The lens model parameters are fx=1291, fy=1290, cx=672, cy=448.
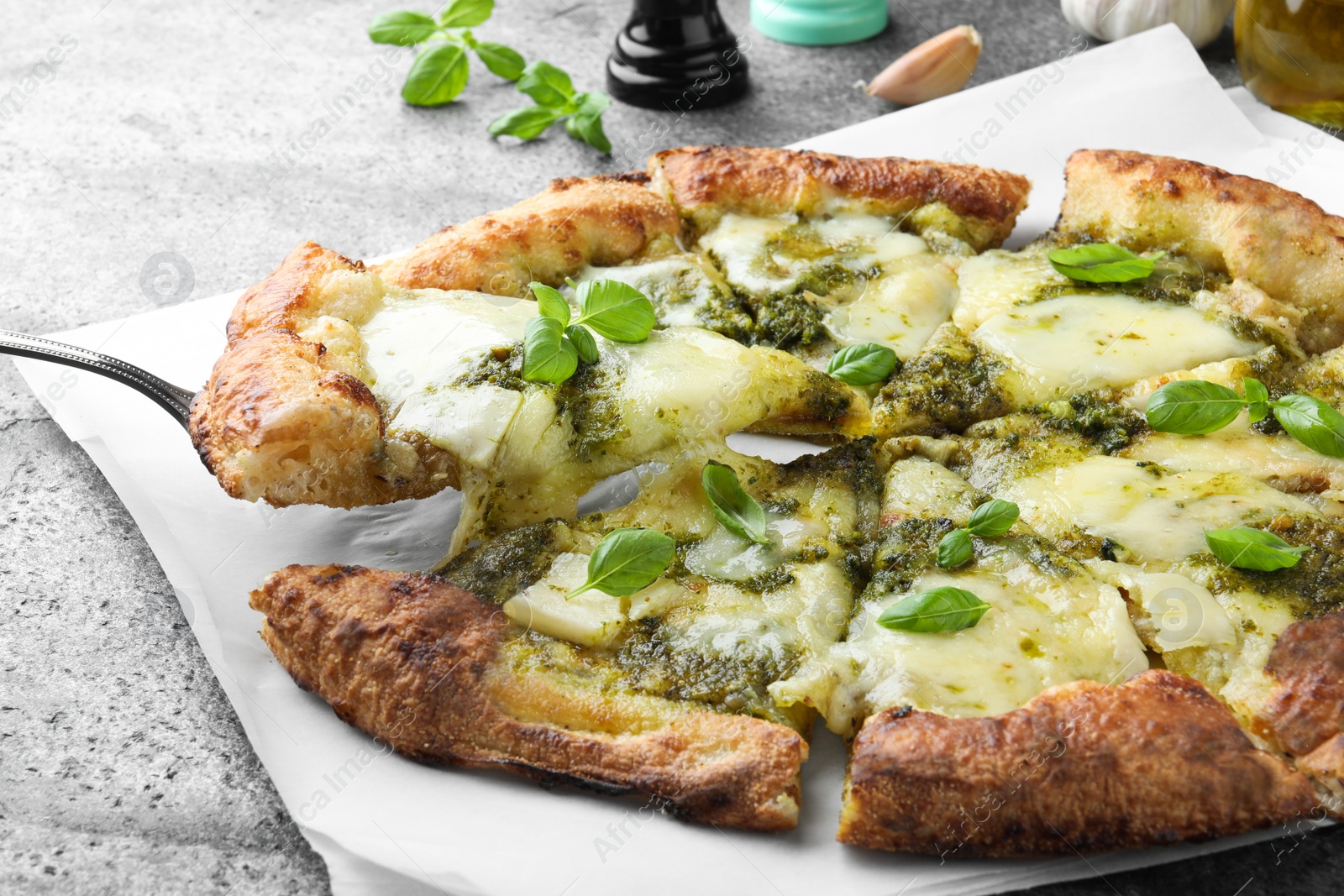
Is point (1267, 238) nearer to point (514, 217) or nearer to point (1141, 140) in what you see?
point (1141, 140)

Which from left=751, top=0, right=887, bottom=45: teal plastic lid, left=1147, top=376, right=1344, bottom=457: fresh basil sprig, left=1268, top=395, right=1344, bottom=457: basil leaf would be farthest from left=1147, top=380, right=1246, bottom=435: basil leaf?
left=751, top=0, right=887, bottom=45: teal plastic lid

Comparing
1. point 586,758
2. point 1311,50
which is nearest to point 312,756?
point 586,758

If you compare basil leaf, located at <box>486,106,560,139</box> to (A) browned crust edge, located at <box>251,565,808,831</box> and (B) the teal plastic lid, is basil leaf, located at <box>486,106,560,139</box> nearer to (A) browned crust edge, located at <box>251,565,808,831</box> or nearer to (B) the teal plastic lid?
(B) the teal plastic lid

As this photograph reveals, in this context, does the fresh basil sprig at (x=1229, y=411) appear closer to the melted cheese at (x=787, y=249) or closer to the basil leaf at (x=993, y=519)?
the basil leaf at (x=993, y=519)

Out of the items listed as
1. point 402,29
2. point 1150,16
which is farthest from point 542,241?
point 1150,16

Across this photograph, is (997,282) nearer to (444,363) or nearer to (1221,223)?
(1221,223)
